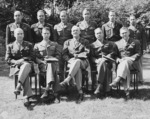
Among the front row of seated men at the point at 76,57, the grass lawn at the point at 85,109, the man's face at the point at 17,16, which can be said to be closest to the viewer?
the grass lawn at the point at 85,109

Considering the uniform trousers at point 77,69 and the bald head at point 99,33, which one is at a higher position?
the bald head at point 99,33

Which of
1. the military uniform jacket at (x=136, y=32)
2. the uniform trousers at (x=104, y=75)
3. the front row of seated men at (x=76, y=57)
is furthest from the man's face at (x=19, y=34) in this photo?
the military uniform jacket at (x=136, y=32)

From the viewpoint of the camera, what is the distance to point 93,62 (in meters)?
6.25

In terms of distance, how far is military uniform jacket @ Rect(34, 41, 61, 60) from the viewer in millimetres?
6082

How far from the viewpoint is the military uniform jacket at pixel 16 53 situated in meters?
5.86

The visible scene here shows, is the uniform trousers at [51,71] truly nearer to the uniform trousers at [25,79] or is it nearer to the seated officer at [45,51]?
the seated officer at [45,51]

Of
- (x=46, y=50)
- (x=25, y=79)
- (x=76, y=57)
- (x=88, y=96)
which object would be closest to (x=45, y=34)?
(x=46, y=50)

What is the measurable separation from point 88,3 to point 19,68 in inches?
388

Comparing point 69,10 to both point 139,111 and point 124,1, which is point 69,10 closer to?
point 124,1

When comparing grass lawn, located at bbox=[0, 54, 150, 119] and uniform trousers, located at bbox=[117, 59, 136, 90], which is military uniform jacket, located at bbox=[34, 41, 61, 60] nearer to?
grass lawn, located at bbox=[0, 54, 150, 119]

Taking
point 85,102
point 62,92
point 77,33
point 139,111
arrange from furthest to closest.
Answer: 1. point 62,92
2. point 77,33
3. point 85,102
4. point 139,111

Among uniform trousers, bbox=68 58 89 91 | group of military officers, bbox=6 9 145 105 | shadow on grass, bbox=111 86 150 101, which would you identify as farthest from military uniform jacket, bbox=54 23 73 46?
shadow on grass, bbox=111 86 150 101

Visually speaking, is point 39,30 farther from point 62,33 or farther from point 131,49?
point 131,49

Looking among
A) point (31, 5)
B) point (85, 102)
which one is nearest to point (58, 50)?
point (85, 102)
